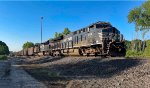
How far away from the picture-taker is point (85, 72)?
2072cm

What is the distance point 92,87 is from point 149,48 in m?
26.4

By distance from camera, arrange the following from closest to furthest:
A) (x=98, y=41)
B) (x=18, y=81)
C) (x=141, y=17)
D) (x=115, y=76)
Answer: (x=115, y=76) → (x=18, y=81) → (x=98, y=41) → (x=141, y=17)

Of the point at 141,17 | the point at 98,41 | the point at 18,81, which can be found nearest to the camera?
the point at 18,81

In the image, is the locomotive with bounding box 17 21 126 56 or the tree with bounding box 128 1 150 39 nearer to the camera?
the locomotive with bounding box 17 21 126 56

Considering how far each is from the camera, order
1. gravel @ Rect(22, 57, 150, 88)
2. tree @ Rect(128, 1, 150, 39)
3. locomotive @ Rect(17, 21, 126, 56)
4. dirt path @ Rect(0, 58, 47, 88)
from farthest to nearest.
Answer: tree @ Rect(128, 1, 150, 39) → locomotive @ Rect(17, 21, 126, 56) → dirt path @ Rect(0, 58, 47, 88) → gravel @ Rect(22, 57, 150, 88)

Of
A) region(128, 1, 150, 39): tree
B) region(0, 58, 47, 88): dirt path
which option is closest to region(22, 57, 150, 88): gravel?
region(0, 58, 47, 88): dirt path

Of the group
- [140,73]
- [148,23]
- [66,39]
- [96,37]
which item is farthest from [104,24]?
[148,23]

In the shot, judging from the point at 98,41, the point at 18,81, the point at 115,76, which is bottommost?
the point at 18,81

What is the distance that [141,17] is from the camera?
6856cm

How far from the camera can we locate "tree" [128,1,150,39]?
65812 millimetres

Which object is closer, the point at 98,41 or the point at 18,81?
the point at 18,81

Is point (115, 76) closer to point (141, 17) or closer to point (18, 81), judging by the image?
point (18, 81)

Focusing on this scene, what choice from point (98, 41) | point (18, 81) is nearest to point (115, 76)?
point (18, 81)

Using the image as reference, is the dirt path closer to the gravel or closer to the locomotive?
the gravel
